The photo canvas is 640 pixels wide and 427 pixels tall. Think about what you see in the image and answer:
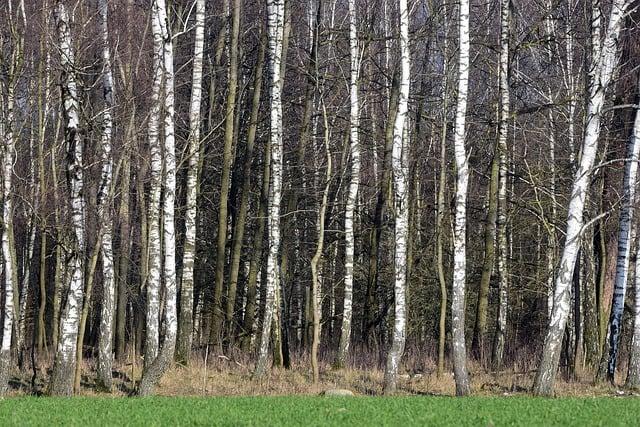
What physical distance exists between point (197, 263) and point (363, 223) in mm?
6047

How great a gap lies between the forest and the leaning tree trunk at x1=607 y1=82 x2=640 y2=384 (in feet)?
0.19

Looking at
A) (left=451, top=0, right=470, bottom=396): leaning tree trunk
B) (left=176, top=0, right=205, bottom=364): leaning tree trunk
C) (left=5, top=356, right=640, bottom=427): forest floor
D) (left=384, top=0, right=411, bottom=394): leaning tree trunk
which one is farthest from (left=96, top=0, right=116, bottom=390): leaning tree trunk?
(left=451, top=0, right=470, bottom=396): leaning tree trunk

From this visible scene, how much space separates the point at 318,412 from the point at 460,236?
20.4ft

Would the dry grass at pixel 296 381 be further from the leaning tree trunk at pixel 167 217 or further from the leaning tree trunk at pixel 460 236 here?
the leaning tree trunk at pixel 460 236

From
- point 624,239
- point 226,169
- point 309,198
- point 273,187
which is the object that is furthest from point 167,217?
point 309,198

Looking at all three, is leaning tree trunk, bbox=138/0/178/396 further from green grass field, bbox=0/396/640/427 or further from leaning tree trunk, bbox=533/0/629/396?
leaning tree trunk, bbox=533/0/629/396

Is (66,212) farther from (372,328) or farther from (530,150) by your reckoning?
(530,150)

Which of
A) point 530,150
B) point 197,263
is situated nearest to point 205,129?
point 197,263

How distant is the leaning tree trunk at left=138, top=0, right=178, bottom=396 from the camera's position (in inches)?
696

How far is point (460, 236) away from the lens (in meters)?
18.1

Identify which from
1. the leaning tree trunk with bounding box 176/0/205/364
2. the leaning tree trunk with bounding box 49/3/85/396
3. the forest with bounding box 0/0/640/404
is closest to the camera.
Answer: the leaning tree trunk with bounding box 49/3/85/396

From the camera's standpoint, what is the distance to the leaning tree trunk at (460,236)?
18109 millimetres

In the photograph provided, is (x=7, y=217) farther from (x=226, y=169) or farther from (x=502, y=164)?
(x=502, y=164)

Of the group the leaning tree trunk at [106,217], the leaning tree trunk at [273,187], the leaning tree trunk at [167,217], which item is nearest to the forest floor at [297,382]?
the leaning tree trunk at [106,217]
